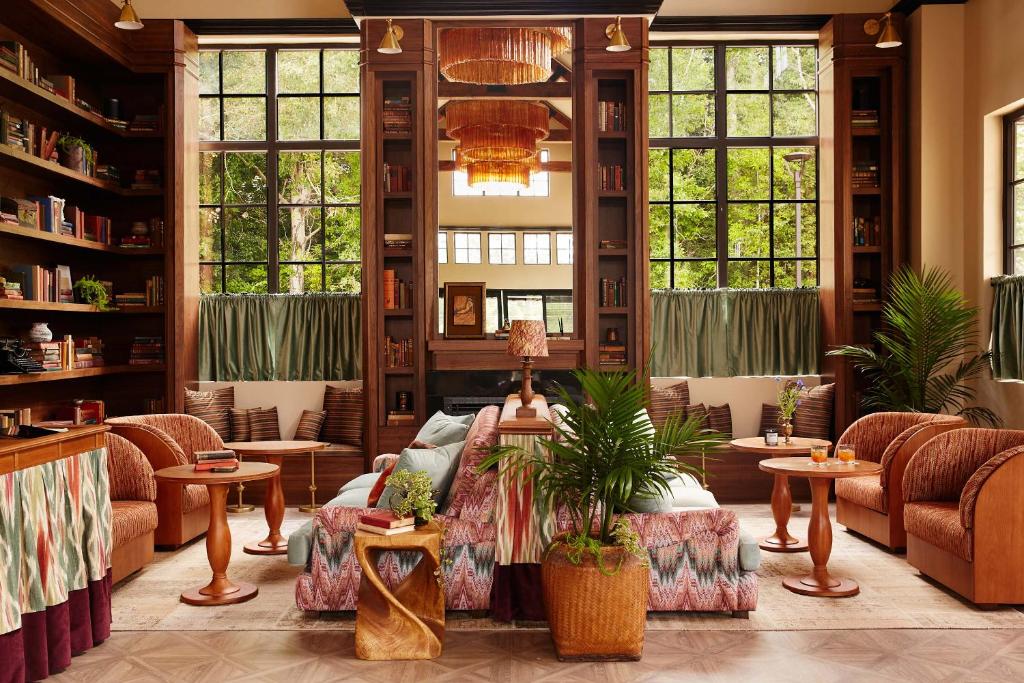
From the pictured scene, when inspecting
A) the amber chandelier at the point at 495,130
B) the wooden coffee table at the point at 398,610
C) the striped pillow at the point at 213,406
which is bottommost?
the wooden coffee table at the point at 398,610

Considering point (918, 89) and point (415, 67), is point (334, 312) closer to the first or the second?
point (415, 67)

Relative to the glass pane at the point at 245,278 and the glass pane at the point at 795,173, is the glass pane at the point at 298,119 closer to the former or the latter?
the glass pane at the point at 245,278

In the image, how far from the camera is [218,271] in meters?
8.56

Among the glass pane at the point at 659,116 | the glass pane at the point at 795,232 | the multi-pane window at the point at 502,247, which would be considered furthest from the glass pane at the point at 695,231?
the multi-pane window at the point at 502,247

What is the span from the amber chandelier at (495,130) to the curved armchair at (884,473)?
355 cm

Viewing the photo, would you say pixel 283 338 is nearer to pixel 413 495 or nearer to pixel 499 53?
pixel 499 53

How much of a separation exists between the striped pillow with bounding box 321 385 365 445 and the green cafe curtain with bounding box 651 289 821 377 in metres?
2.63

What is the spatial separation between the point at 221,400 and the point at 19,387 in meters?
1.77

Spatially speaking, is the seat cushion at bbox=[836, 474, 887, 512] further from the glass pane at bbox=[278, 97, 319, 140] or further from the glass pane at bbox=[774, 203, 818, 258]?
the glass pane at bbox=[278, 97, 319, 140]

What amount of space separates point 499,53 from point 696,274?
3.09 m

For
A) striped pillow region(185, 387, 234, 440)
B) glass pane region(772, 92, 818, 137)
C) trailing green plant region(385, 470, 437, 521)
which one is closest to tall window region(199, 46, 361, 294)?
striped pillow region(185, 387, 234, 440)

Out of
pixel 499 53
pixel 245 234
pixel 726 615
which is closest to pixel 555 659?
pixel 726 615

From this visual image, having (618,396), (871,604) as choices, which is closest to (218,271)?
(618,396)

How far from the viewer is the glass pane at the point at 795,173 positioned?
8.56 meters
